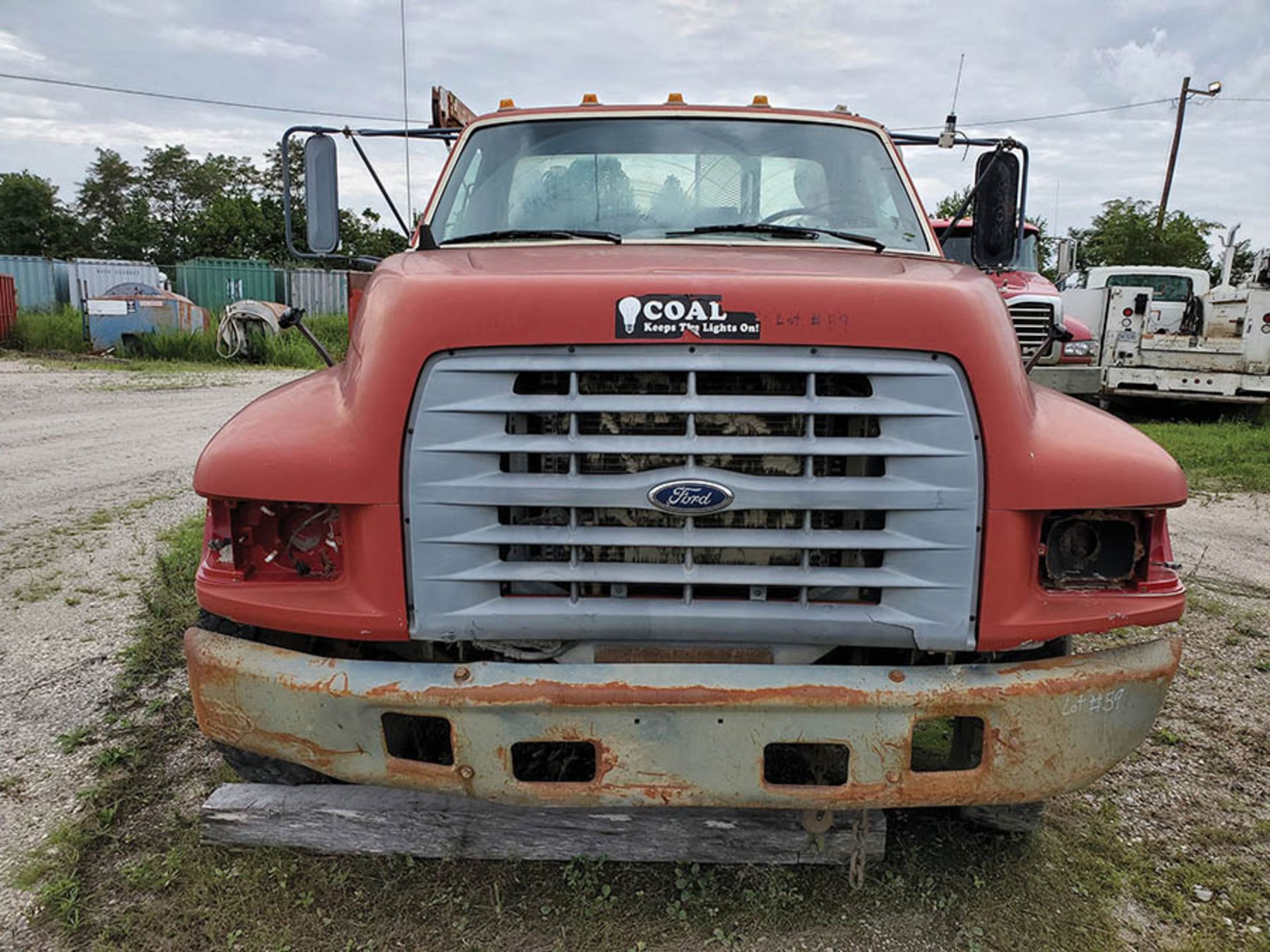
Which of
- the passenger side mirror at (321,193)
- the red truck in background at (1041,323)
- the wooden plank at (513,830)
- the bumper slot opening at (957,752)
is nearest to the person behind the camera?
the bumper slot opening at (957,752)

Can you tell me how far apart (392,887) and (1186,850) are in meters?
2.44

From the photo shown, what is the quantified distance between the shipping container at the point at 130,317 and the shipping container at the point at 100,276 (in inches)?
258

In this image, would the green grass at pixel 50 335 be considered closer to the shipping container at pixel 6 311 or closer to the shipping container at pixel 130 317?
the shipping container at pixel 6 311

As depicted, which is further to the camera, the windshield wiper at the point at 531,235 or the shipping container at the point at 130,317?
the shipping container at the point at 130,317

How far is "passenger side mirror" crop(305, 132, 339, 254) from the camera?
3.62 m

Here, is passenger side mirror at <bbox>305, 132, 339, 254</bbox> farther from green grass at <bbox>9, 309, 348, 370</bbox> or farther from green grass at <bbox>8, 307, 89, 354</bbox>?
green grass at <bbox>8, 307, 89, 354</bbox>

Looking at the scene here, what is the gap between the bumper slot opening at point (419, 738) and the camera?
2.43m

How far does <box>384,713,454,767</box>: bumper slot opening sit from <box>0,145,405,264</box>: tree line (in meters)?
30.4

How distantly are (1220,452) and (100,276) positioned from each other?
28.5 meters

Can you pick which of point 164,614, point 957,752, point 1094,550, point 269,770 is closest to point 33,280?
point 164,614

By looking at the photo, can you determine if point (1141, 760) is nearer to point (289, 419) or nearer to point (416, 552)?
point (416, 552)

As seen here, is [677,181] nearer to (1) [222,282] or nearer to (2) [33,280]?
(1) [222,282]

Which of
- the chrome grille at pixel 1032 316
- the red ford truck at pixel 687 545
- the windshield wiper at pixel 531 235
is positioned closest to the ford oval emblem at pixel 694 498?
the red ford truck at pixel 687 545

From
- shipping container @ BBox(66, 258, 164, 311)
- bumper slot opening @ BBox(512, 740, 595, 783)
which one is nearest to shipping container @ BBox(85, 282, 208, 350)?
shipping container @ BBox(66, 258, 164, 311)
